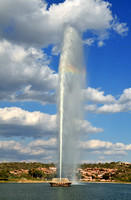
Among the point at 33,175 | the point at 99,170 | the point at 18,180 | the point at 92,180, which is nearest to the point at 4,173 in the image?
the point at 18,180

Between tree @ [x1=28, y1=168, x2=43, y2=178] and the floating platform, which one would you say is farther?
tree @ [x1=28, y1=168, x2=43, y2=178]

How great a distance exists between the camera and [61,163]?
61.8 meters

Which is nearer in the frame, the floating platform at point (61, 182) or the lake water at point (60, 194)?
the lake water at point (60, 194)

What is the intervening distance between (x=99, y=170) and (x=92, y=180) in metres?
36.6

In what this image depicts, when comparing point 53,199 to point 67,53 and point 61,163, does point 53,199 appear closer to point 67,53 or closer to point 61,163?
point 61,163

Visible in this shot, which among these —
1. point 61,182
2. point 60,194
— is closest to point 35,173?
point 61,182

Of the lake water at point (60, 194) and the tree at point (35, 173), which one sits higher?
the tree at point (35, 173)

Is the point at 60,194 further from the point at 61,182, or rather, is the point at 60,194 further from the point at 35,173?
the point at 35,173

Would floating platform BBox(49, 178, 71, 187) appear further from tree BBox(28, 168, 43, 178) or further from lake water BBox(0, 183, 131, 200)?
tree BBox(28, 168, 43, 178)

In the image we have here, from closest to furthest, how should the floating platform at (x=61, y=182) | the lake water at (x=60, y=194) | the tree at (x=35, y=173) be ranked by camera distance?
the lake water at (x=60, y=194) → the floating platform at (x=61, y=182) → the tree at (x=35, y=173)

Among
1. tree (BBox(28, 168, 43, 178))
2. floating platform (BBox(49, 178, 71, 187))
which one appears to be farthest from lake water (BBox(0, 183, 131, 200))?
tree (BBox(28, 168, 43, 178))

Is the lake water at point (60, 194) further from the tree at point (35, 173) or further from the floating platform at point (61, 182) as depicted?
the tree at point (35, 173)

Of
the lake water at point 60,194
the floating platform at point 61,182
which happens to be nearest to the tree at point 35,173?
the lake water at point 60,194

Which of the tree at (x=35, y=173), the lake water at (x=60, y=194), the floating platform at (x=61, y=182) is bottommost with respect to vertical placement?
the lake water at (x=60, y=194)
